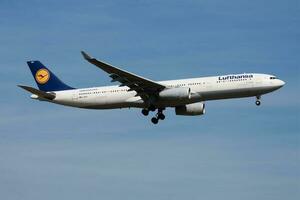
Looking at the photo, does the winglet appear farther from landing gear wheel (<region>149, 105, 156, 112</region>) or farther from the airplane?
landing gear wheel (<region>149, 105, 156, 112</region>)

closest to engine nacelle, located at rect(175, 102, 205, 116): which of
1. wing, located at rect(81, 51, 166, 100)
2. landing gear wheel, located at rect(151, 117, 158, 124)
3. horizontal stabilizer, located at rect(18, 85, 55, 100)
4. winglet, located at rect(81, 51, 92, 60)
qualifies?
landing gear wheel, located at rect(151, 117, 158, 124)

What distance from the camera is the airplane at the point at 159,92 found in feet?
207

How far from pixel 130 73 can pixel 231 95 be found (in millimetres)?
8630

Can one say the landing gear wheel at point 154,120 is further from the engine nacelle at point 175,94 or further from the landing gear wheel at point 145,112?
the engine nacelle at point 175,94

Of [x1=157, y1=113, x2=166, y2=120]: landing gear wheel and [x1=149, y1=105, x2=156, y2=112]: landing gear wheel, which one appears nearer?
[x1=149, y1=105, x2=156, y2=112]: landing gear wheel

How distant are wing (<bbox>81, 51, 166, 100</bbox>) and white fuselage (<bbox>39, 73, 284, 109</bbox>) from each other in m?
0.97

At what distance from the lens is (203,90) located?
63406 millimetres

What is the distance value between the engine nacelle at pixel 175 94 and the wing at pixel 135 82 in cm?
63

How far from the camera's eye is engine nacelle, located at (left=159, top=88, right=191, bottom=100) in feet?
206

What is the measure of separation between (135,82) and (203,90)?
579 centimetres

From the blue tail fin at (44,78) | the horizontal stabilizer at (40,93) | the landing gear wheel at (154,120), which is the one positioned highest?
the blue tail fin at (44,78)

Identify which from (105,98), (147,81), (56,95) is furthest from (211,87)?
(56,95)

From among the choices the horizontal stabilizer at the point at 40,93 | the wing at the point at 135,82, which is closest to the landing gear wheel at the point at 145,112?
the wing at the point at 135,82

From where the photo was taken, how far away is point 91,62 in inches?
2345
